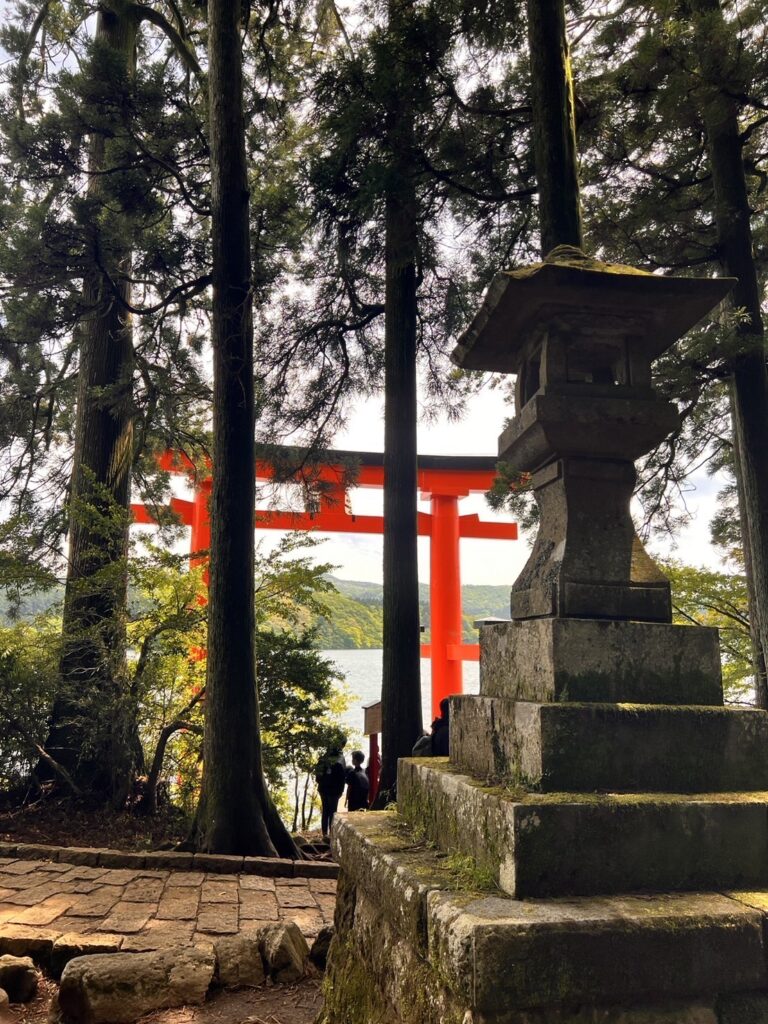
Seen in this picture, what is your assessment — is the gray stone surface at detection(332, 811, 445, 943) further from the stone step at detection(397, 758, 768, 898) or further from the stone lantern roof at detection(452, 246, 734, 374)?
the stone lantern roof at detection(452, 246, 734, 374)

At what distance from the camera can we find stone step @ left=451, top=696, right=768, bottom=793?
6.75ft

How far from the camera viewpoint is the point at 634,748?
2119 mm

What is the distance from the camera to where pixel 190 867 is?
5.50 metres

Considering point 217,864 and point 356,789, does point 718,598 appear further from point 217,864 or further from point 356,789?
point 217,864

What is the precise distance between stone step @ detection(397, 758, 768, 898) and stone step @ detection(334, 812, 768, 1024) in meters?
0.06

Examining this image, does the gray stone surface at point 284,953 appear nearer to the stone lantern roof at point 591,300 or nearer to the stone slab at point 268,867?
the stone slab at point 268,867

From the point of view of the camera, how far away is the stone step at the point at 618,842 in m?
1.87

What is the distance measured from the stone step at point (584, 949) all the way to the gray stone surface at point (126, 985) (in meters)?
1.70

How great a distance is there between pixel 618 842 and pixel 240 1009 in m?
2.15

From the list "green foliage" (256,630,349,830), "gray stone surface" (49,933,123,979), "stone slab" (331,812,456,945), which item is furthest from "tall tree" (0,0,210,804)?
"stone slab" (331,812,456,945)

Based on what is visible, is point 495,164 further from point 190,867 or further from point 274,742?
point 190,867

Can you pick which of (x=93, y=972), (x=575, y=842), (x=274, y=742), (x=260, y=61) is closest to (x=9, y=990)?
(x=93, y=972)

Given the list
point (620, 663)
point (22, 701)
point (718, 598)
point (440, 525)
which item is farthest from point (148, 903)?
point (440, 525)

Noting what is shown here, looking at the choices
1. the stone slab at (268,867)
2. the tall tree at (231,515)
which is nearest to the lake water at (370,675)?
the tall tree at (231,515)
